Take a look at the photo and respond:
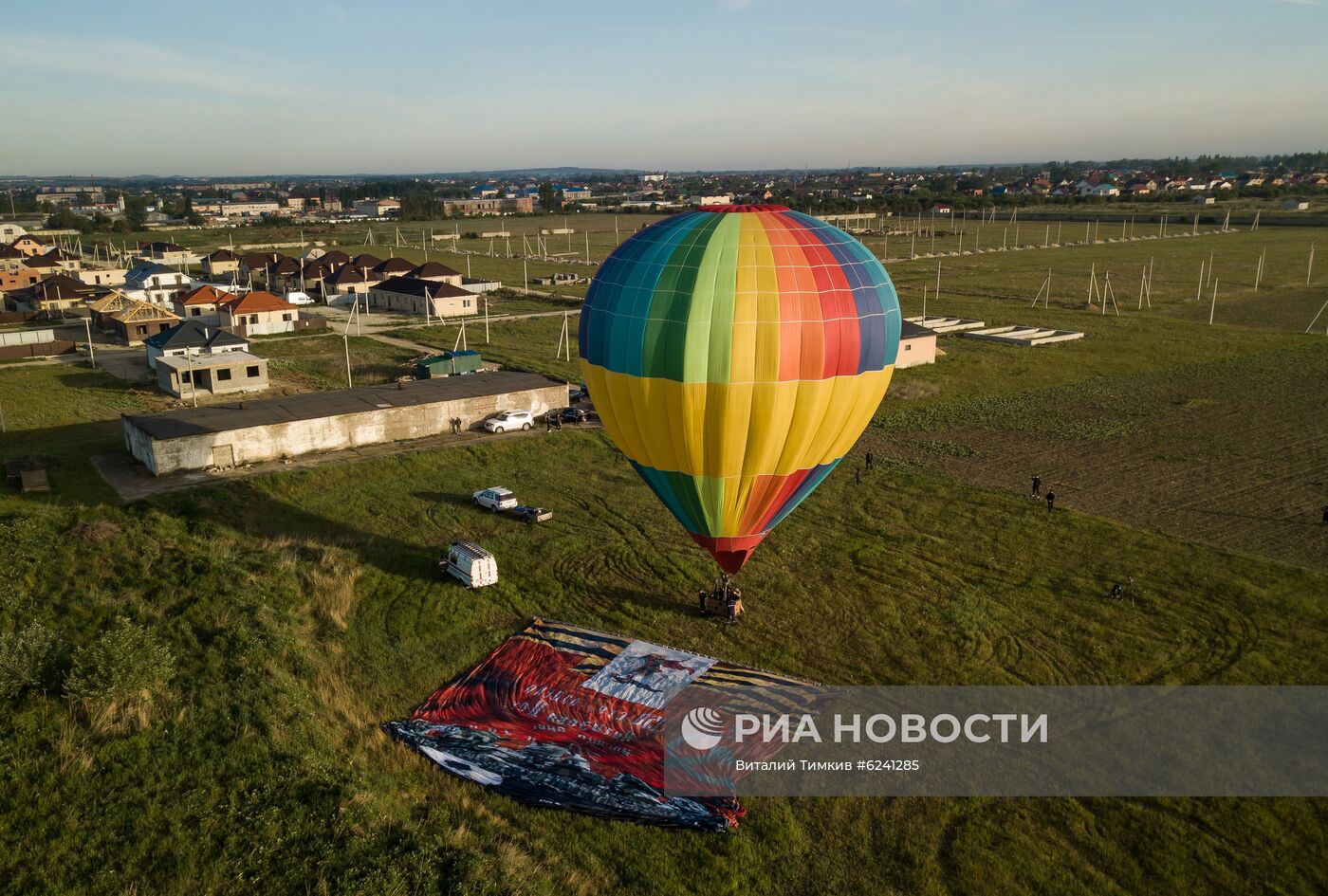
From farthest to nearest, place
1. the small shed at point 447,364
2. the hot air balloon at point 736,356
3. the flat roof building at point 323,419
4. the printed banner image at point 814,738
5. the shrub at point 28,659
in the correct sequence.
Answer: the small shed at point 447,364, the flat roof building at point 323,419, the hot air balloon at point 736,356, the shrub at point 28,659, the printed banner image at point 814,738

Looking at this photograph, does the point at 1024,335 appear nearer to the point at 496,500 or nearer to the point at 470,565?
the point at 496,500

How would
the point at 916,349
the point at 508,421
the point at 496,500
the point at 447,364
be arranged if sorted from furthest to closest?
the point at 916,349 → the point at 447,364 → the point at 508,421 → the point at 496,500

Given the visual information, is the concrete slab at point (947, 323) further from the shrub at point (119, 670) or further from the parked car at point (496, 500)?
the shrub at point (119, 670)

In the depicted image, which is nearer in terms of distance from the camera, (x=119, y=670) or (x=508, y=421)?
(x=119, y=670)

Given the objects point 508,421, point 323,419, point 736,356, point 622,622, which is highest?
point 736,356

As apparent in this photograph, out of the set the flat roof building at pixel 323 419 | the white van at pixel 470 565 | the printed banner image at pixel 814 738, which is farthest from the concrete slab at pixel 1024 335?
the white van at pixel 470 565

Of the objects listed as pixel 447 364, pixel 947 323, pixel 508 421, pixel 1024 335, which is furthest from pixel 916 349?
pixel 447 364

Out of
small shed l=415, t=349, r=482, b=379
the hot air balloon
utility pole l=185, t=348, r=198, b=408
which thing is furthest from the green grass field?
small shed l=415, t=349, r=482, b=379
